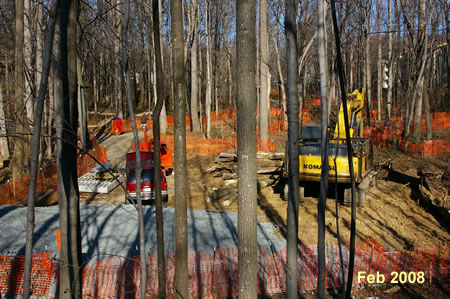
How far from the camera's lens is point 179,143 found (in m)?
5.27

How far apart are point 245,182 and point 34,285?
208 inches

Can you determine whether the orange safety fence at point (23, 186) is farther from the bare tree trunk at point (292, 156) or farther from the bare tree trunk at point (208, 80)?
the bare tree trunk at point (208, 80)

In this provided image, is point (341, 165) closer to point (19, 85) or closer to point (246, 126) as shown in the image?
point (246, 126)

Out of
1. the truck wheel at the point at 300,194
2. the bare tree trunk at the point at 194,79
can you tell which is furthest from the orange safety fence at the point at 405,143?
the bare tree trunk at the point at 194,79

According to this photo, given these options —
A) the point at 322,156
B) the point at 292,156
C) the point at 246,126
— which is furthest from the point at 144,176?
the point at 246,126

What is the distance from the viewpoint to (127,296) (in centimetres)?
691

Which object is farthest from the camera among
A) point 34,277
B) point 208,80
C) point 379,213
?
point 208,80

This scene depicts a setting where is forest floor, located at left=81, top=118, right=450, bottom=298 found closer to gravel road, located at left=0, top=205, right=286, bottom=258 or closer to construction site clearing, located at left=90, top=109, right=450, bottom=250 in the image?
construction site clearing, located at left=90, top=109, right=450, bottom=250

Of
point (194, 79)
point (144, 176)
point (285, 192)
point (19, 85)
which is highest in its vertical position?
point (194, 79)

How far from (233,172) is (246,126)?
12.6 metres

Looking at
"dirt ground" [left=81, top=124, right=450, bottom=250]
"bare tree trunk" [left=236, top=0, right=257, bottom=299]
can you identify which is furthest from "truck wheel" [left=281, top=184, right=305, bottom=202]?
"bare tree trunk" [left=236, top=0, right=257, bottom=299]

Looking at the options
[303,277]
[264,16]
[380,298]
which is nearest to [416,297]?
[380,298]

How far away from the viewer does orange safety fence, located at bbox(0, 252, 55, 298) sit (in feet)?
22.4

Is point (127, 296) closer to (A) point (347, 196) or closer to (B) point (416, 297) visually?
(B) point (416, 297)
